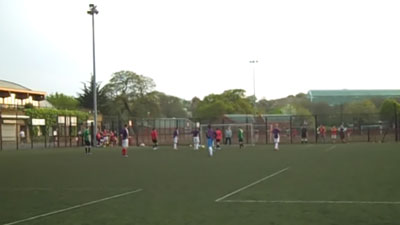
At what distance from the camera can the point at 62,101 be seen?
111 metres

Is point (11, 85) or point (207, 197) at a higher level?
point (11, 85)

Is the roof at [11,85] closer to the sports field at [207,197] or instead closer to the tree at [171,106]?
the tree at [171,106]

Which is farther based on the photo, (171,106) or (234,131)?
(171,106)

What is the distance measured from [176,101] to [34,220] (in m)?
110

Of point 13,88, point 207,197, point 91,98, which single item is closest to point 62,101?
point 91,98

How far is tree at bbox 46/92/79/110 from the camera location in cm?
10805

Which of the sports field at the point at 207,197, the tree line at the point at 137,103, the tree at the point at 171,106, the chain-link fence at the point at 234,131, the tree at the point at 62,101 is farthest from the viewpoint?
the tree at the point at 171,106

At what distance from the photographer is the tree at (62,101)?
108m

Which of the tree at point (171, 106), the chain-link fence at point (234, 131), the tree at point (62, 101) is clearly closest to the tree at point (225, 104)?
the tree at point (171, 106)

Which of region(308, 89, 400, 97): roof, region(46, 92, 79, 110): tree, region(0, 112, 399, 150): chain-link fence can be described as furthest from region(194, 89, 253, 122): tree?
region(0, 112, 399, 150): chain-link fence

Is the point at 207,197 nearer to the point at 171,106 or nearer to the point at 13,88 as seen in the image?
the point at 13,88

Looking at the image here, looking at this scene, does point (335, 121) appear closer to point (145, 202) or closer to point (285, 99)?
point (145, 202)

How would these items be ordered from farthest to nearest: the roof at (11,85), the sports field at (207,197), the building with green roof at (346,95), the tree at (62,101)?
the tree at (62,101) < the building with green roof at (346,95) < the roof at (11,85) < the sports field at (207,197)

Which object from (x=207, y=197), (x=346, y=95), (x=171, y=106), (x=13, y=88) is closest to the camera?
(x=207, y=197)
